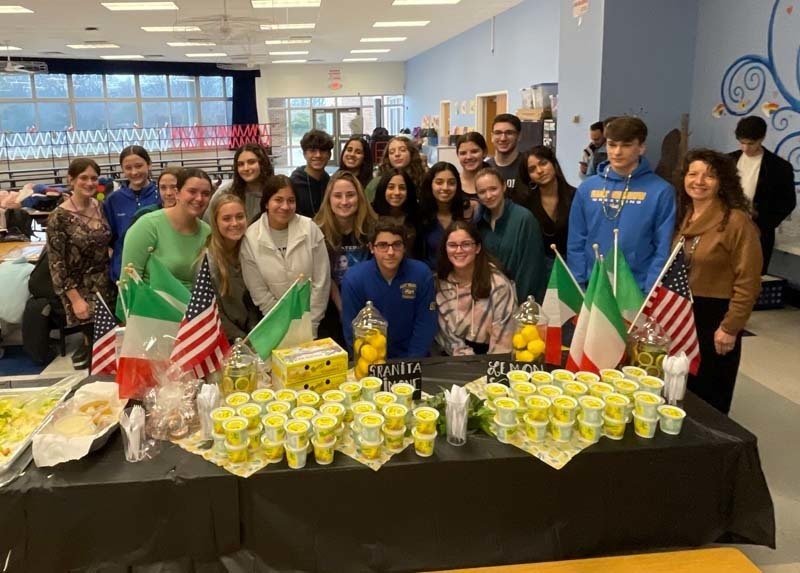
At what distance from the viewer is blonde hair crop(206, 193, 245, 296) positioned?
2.80m

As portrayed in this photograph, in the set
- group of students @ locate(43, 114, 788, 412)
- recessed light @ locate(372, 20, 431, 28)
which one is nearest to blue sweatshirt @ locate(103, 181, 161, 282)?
group of students @ locate(43, 114, 788, 412)

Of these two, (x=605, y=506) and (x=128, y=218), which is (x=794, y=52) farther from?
(x=128, y=218)

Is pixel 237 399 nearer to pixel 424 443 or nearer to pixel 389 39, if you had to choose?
pixel 424 443

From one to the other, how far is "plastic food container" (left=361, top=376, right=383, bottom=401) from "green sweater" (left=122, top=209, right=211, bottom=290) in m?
1.26

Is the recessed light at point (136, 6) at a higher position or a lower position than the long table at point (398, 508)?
higher

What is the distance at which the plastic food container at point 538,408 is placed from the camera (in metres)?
1.84

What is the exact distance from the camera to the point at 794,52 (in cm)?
489

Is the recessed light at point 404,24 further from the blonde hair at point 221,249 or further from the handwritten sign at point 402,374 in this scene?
the handwritten sign at point 402,374

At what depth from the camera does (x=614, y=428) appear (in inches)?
73.8

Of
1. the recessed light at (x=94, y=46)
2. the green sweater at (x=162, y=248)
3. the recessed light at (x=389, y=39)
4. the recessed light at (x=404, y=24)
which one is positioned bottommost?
the green sweater at (x=162, y=248)

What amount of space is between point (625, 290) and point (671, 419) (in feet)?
2.03

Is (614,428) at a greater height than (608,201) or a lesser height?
lesser

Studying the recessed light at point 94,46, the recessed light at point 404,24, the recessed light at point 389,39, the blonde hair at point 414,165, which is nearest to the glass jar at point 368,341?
the blonde hair at point 414,165

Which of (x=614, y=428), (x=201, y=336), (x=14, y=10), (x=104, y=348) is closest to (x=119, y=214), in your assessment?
(x=104, y=348)
